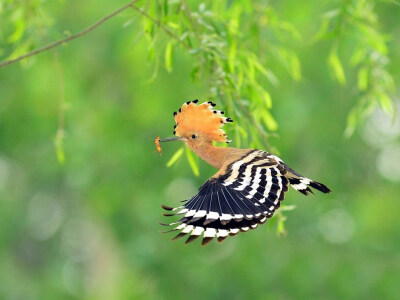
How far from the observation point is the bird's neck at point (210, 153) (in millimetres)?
2062

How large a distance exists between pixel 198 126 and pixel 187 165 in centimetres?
644

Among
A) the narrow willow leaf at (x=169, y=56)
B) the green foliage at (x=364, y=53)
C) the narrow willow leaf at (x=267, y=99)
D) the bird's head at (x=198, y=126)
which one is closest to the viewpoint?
the bird's head at (x=198, y=126)

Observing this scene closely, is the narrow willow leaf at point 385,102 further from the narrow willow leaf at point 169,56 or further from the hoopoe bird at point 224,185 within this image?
the hoopoe bird at point 224,185

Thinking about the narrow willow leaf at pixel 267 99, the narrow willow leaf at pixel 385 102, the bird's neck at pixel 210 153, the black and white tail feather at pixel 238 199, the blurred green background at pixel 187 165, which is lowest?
the black and white tail feather at pixel 238 199

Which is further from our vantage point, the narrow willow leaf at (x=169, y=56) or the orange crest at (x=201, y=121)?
the narrow willow leaf at (x=169, y=56)

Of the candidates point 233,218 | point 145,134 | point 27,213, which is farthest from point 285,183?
point 27,213

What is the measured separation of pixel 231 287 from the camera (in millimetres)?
9453

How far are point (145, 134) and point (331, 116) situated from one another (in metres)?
1.95

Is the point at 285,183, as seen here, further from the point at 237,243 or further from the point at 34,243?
the point at 34,243

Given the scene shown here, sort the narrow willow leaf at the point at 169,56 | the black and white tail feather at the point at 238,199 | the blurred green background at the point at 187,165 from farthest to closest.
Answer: the blurred green background at the point at 187,165
the narrow willow leaf at the point at 169,56
the black and white tail feather at the point at 238,199

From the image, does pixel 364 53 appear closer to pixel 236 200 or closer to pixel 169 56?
pixel 169 56

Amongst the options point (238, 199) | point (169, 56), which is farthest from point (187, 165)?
point (238, 199)

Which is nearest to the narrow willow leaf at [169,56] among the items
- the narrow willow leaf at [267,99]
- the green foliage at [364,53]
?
the narrow willow leaf at [267,99]

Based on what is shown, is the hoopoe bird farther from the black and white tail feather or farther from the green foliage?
the green foliage
